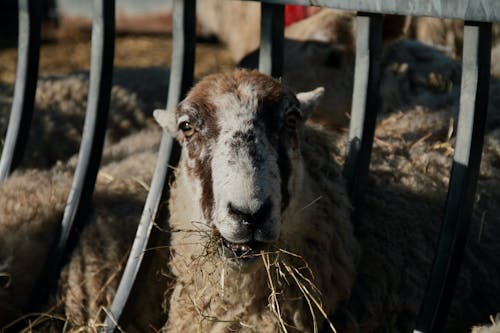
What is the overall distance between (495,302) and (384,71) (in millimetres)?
2123

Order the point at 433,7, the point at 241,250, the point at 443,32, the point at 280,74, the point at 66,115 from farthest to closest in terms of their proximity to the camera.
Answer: the point at 443,32 → the point at 66,115 → the point at 280,74 → the point at 241,250 → the point at 433,7

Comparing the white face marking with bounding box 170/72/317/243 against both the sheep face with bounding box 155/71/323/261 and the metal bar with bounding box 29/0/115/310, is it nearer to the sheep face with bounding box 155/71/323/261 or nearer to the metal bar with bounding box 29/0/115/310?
the sheep face with bounding box 155/71/323/261

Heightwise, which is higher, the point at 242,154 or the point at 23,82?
the point at 23,82

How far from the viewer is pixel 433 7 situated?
2.02 metres

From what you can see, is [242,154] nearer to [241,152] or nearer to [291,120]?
[241,152]

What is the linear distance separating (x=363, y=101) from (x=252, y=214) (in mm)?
601

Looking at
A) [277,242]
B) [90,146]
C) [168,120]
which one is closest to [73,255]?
[90,146]

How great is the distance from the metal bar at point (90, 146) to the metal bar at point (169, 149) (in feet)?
0.81

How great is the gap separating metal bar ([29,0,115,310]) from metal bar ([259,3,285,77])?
1.86ft

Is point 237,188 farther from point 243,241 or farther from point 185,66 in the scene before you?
point 185,66

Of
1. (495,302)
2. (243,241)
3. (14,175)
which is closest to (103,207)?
(14,175)

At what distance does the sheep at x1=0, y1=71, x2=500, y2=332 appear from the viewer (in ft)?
7.79

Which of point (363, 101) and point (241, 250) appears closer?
point (241, 250)

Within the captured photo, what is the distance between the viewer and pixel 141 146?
4.00 meters
